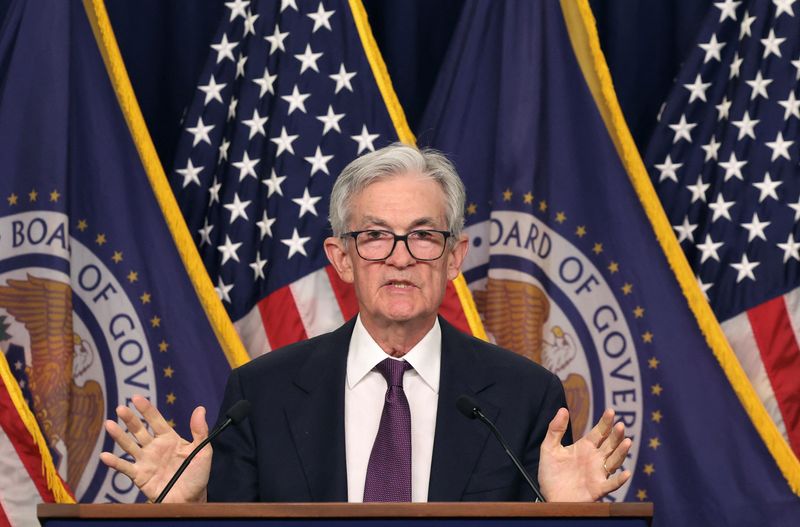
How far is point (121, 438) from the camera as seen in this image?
6.70 ft

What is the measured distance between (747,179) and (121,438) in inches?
105

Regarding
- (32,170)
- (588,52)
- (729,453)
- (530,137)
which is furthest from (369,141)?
(729,453)

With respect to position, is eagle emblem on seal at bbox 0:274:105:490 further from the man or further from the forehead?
the forehead

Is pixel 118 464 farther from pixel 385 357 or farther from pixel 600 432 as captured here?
pixel 600 432

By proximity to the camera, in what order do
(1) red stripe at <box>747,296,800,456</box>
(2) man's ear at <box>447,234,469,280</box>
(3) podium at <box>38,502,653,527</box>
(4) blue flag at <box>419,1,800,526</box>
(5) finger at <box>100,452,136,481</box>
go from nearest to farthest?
(3) podium at <box>38,502,653,527</box> → (5) finger at <box>100,452,136,481</box> → (2) man's ear at <box>447,234,469,280</box> → (4) blue flag at <box>419,1,800,526</box> → (1) red stripe at <box>747,296,800,456</box>

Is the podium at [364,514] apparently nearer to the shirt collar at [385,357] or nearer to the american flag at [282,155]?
the shirt collar at [385,357]

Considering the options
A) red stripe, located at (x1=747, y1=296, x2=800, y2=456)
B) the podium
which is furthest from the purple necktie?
red stripe, located at (x1=747, y1=296, x2=800, y2=456)

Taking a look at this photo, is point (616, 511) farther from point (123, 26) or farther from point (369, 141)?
point (123, 26)

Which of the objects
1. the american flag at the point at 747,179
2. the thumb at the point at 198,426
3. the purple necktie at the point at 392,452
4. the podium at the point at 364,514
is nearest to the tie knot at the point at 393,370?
the purple necktie at the point at 392,452

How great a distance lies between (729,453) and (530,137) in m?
1.19

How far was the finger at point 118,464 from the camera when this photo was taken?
200 centimetres

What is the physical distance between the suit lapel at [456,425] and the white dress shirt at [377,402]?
0.03 metres

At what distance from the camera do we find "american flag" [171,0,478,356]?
4000 mm

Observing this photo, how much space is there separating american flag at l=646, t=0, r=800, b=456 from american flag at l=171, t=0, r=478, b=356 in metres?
1.02
